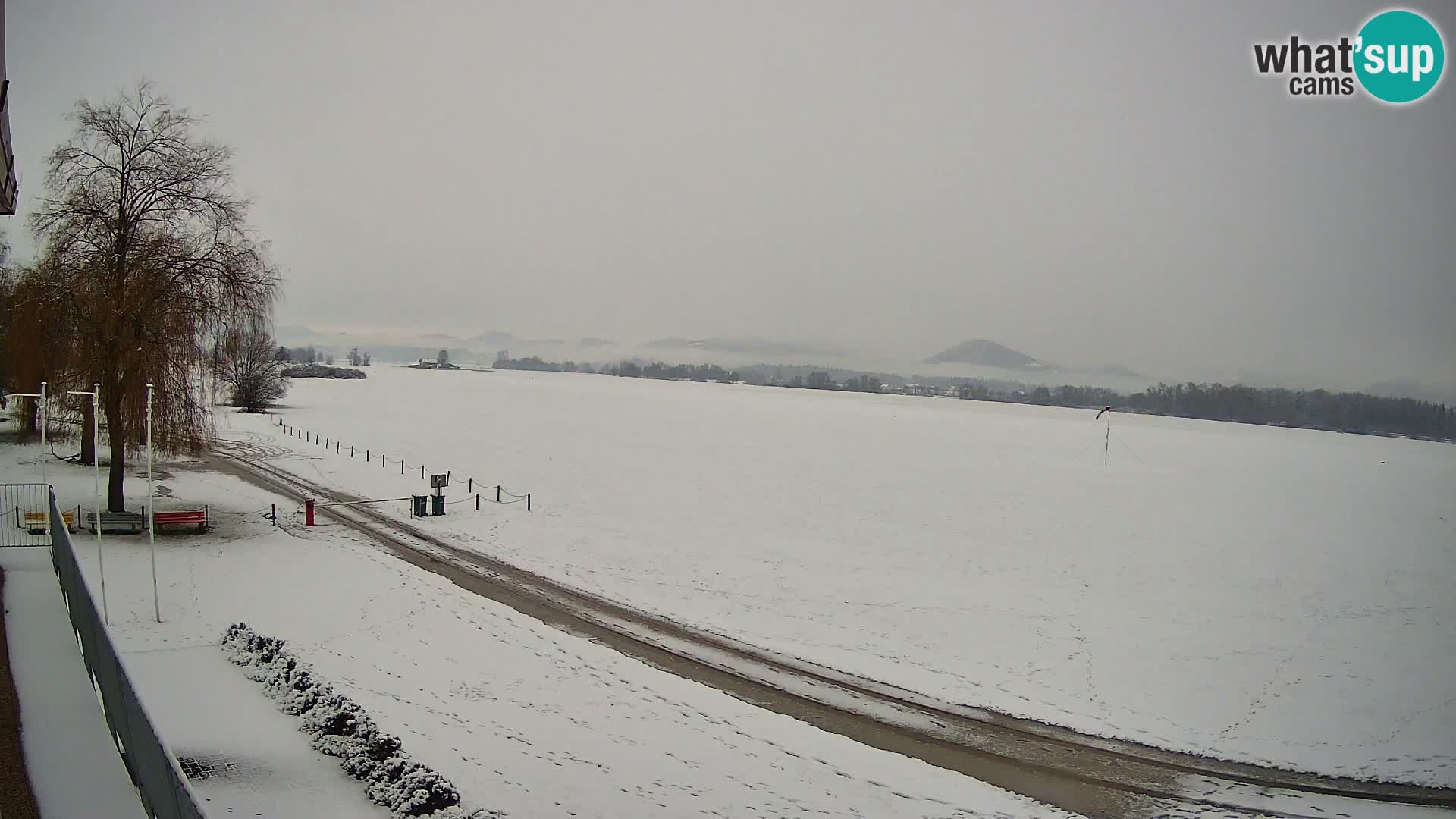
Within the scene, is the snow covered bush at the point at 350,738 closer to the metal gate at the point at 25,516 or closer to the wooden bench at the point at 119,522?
the metal gate at the point at 25,516

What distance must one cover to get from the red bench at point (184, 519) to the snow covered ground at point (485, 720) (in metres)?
4.18

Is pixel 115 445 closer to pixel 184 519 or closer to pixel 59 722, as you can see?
pixel 184 519

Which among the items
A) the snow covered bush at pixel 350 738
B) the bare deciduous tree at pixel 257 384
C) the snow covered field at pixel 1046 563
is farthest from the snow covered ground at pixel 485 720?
the bare deciduous tree at pixel 257 384

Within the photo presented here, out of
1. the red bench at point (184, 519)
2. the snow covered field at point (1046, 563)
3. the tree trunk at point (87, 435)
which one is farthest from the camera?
the tree trunk at point (87, 435)

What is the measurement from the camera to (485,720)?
37.5 feet

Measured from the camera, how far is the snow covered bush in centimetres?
865

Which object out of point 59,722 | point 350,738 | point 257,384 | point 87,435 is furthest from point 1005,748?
point 257,384

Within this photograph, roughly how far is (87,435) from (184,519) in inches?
350

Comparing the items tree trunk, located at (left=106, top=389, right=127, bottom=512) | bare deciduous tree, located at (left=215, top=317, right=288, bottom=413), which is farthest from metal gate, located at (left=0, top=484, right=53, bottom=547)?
bare deciduous tree, located at (left=215, top=317, right=288, bottom=413)

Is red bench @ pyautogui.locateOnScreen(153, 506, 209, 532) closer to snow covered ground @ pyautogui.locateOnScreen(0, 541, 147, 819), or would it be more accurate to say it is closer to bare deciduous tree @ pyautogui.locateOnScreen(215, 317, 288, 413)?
snow covered ground @ pyautogui.locateOnScreen(0, 541, 147, 819)

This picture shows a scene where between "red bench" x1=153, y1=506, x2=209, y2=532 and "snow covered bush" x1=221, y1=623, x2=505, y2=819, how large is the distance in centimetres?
1153

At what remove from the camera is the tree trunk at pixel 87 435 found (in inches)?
902

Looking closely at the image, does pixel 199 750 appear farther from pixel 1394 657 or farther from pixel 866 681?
pixel 1394 657

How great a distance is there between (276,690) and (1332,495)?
158ft
